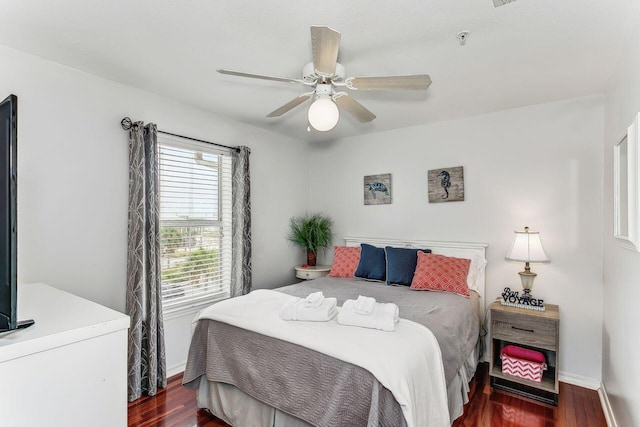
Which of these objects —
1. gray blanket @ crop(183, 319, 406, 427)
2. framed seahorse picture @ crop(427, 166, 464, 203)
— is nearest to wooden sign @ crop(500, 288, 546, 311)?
framed seahorse picture @ crop(427, 166, 464, 203)

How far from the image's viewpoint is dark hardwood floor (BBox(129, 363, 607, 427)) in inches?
89.7

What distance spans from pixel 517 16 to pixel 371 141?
243 centimetres

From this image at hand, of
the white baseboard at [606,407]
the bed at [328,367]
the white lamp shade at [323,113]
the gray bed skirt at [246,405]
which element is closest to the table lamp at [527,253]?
Result: the bed at [328,367]

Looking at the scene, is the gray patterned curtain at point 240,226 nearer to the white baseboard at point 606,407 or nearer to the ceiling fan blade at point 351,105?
the ceiling fan blade at point 351,105

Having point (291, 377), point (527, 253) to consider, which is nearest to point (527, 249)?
point (527, 253)

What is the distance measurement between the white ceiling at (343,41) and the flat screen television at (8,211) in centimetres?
102

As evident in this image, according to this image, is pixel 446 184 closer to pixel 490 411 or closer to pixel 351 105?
pixel 351 105

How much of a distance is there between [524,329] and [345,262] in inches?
70.7

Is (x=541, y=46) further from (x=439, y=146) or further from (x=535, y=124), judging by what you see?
(x=439, y=146)

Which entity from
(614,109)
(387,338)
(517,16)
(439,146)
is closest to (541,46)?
(517,16)

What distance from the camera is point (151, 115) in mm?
2852

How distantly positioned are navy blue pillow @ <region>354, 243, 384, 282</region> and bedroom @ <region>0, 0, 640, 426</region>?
462mm

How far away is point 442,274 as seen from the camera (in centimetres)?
305

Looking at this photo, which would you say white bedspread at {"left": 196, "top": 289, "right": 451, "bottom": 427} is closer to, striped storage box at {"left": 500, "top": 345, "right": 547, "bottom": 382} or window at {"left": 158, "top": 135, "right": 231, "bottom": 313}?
window at {"left": 158, "top": 135, "right": 231, "bottom": 313}
